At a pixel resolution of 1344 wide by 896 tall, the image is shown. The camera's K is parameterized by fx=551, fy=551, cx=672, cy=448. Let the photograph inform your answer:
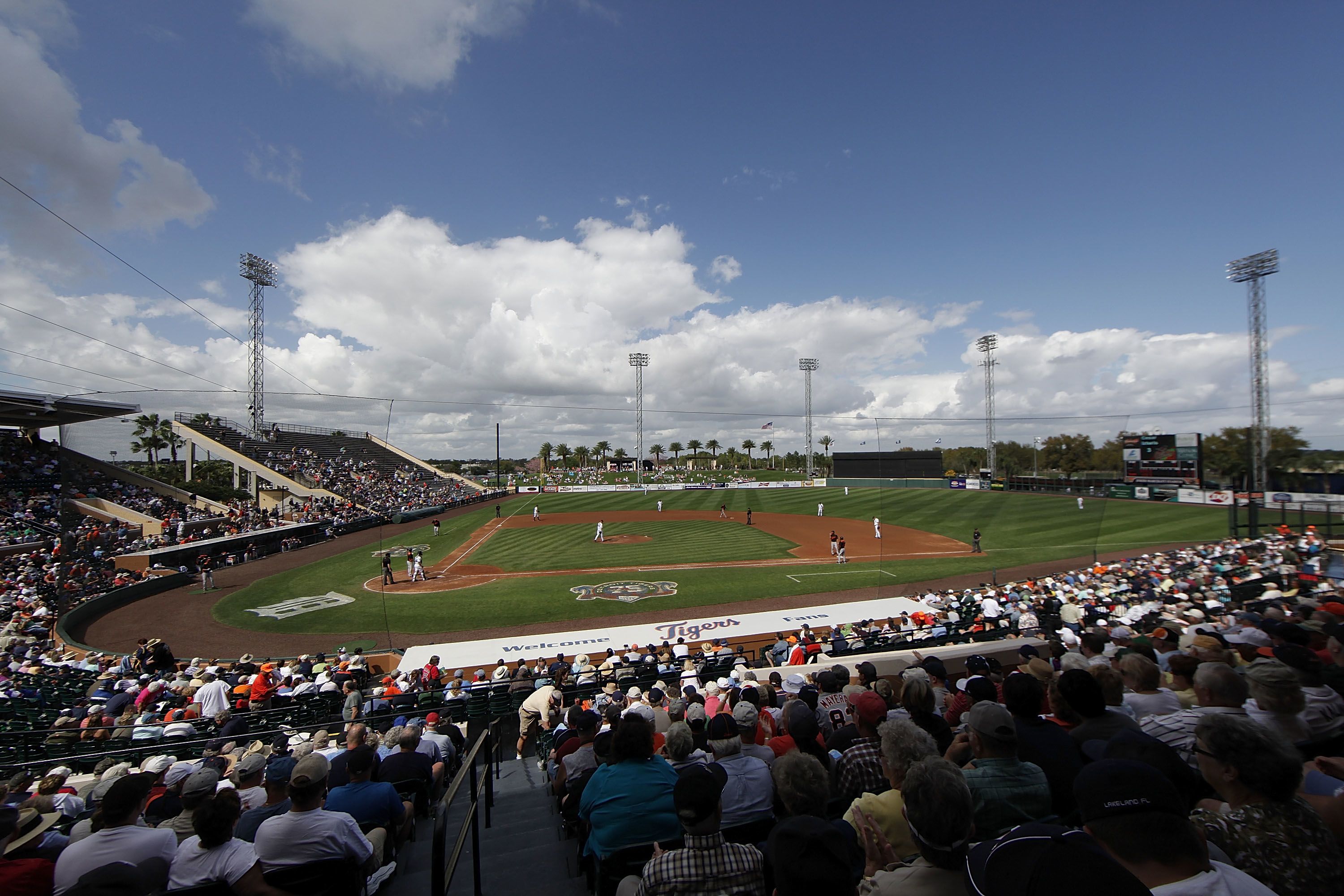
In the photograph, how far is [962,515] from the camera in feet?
120

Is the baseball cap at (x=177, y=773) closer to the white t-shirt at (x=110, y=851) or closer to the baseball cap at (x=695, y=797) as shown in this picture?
the white t-shirt at (x=110, y=851)

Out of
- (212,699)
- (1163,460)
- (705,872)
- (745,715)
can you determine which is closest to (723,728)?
(745,715)

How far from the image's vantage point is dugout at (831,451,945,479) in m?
78.7

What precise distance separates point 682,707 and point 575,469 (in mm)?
149209

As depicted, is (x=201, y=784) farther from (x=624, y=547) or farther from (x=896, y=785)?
(x=624, y=547)

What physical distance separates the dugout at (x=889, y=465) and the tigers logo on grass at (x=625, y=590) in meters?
61.2

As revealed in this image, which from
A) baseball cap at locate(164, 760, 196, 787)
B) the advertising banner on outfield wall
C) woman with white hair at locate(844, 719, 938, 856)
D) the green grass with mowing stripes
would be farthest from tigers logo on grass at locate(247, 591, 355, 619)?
woman with white hair at locate(844, 719, 938, 856)

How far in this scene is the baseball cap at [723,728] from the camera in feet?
13.1

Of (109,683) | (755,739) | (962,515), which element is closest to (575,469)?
(962,515)

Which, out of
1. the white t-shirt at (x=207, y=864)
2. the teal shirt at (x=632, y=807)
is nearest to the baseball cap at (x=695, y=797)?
the teal shirt at (x=632, y=807)

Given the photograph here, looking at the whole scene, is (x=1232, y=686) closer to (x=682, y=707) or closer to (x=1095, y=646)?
(x=1095, y=646)

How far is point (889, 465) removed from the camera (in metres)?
79.2

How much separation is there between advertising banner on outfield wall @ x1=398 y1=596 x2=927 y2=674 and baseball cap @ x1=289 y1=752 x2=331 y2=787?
37.5 feet

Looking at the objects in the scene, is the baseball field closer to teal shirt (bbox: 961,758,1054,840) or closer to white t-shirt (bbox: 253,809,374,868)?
white t-shirt (bbox: 253,809,374,868)
